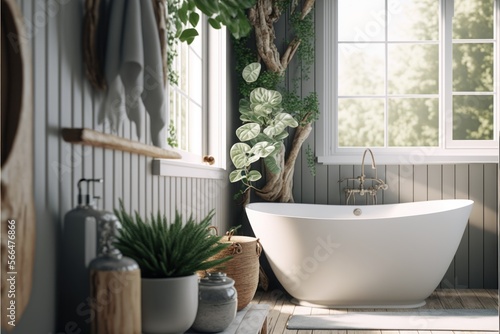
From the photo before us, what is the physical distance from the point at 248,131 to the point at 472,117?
1.83m

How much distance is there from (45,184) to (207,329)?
2.41 ft

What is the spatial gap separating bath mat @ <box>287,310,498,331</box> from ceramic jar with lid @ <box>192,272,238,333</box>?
5.36ft

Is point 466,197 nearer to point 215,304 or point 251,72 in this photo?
point 251,72

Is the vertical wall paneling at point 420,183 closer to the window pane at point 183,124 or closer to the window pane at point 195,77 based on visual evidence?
the window pane at point 195,77

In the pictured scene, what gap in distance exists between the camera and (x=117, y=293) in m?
1.49

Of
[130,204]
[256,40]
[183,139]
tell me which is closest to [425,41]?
[256,40]

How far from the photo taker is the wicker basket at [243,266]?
3.01 meters

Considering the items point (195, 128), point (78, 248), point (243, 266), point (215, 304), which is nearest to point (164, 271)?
point (78, 248)

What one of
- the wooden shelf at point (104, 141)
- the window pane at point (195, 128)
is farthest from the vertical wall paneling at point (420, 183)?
the wooden shelf at point (104, 141)

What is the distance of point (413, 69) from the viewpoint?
5.07 meters

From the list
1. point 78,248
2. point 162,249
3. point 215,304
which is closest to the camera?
point 78,248

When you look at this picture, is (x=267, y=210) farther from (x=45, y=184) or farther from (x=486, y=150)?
(x=45, y=184)

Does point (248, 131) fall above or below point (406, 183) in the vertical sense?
above

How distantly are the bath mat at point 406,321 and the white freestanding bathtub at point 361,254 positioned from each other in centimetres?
17
